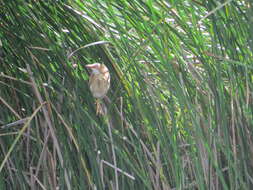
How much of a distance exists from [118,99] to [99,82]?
0.20 meters

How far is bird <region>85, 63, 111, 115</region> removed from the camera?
1463 mm

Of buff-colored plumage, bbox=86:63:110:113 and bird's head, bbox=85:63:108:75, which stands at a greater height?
bird's head, bbox=85:63:108:75

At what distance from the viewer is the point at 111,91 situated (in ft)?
5.38

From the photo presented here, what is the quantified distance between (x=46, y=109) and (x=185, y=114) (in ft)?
1.54

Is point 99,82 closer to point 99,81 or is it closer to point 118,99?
point 99,81

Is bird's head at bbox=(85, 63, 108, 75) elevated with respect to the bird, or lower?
elevated

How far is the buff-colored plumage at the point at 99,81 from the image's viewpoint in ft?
4.79

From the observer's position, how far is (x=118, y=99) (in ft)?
5.32

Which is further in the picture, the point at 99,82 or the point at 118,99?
the point at 118,99

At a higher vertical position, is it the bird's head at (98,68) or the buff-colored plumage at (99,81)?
the bird's head at (98,68)

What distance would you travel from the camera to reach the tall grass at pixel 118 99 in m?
1.46

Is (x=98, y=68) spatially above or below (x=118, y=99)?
above

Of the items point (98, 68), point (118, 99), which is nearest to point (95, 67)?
point (98, 68)

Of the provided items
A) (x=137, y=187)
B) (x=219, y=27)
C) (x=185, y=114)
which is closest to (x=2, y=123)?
(x=137, y=187)
